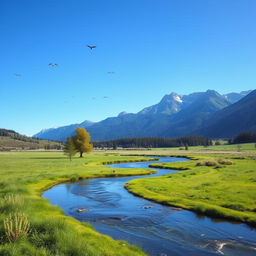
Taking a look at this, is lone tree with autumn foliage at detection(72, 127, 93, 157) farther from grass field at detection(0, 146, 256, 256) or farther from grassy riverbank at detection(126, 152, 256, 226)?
grassy riverbank at detection(126, 152, 256, 226)

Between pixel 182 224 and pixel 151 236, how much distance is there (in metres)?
4.82

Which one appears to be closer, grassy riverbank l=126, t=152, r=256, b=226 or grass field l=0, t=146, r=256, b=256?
grass field l=0, t=146, r=256, b=256

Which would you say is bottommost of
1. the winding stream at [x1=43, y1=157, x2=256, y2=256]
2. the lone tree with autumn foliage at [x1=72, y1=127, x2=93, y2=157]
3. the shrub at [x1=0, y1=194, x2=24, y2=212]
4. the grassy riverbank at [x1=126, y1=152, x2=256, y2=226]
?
the winding stream at [x1=43, y1=157, x2=256, y2=256]

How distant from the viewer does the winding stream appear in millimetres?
20328

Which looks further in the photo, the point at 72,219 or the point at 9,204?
the point at 72,219

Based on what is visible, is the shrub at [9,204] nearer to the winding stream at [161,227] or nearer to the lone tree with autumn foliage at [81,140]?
the winding stream at [161,227]

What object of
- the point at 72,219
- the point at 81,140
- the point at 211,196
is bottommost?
the point at 211,196

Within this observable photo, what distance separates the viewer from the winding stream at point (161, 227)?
20.3 m

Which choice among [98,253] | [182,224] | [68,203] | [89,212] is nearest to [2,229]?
[98,253]

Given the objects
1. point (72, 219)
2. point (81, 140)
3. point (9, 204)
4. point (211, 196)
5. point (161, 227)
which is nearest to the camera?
point (9, 204)

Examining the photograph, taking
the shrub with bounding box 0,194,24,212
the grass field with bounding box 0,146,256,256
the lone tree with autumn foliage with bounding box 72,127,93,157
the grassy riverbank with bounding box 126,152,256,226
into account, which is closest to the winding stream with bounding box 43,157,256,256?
the grassy riverbank with bounding box 126,152,256,226

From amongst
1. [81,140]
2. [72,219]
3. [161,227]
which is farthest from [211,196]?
[81,140]

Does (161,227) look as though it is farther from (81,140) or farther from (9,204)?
(81,140)

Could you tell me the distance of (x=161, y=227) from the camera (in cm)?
2542
